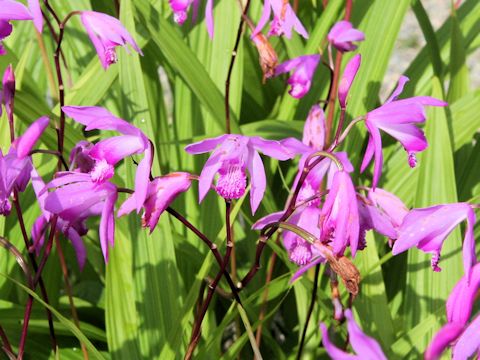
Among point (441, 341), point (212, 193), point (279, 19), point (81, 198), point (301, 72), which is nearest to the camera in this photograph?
point (441, 341)

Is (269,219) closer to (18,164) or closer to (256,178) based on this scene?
(256,178)

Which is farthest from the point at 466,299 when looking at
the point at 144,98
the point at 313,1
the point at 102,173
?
the point at 313,1

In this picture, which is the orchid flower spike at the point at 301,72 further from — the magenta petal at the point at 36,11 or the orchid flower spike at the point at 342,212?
the orchid flower spike at the point at 342,212

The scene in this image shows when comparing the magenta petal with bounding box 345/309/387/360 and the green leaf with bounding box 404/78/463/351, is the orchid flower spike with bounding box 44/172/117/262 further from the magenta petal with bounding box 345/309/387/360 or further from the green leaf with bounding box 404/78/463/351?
the green leaf with bounding box 404/78/463/351

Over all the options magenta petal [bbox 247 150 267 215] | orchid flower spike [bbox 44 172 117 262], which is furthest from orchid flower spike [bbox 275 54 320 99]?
orchid flower spike [bbox 44 172 117 262]

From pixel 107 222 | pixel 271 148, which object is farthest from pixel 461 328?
pixel 107 222

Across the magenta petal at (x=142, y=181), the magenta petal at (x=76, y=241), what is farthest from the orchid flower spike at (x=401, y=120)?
the magenta petal at (x=76, y=241)
